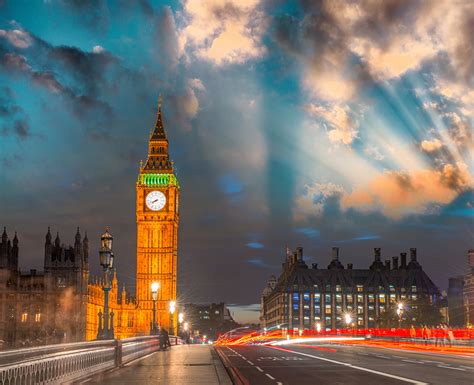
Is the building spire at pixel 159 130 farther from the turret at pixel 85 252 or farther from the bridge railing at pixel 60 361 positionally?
the bridge railing at pixel 60 361

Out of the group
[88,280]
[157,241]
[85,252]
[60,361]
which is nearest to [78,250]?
[85,252]

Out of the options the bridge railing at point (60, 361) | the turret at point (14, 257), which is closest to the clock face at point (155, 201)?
the turret at point (14, 257)

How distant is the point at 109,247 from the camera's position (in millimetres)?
29281

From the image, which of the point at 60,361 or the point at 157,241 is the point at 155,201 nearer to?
the point at 157,241

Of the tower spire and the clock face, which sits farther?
the tower spire

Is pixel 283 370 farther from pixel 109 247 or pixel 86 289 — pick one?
pixel 86 289

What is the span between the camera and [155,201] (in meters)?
157

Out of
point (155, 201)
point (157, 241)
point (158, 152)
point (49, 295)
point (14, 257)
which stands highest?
point (158, 152)

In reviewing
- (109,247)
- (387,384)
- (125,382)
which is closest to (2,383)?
(125,382)

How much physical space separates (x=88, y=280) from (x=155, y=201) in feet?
72.1

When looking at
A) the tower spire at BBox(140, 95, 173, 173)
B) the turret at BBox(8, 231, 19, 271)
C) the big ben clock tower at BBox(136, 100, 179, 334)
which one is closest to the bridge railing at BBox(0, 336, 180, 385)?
the turret at BBox(8, 231, 19, 271)

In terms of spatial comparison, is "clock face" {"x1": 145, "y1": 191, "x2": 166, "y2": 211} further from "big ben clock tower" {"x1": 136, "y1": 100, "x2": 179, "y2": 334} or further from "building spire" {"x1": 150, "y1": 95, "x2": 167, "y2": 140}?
"building spire" {"x1": 150, "y1": 95, "x2": 167, "y2": 140}

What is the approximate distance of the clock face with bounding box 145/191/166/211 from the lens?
15662 cm

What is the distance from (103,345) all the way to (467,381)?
14.4 metres
